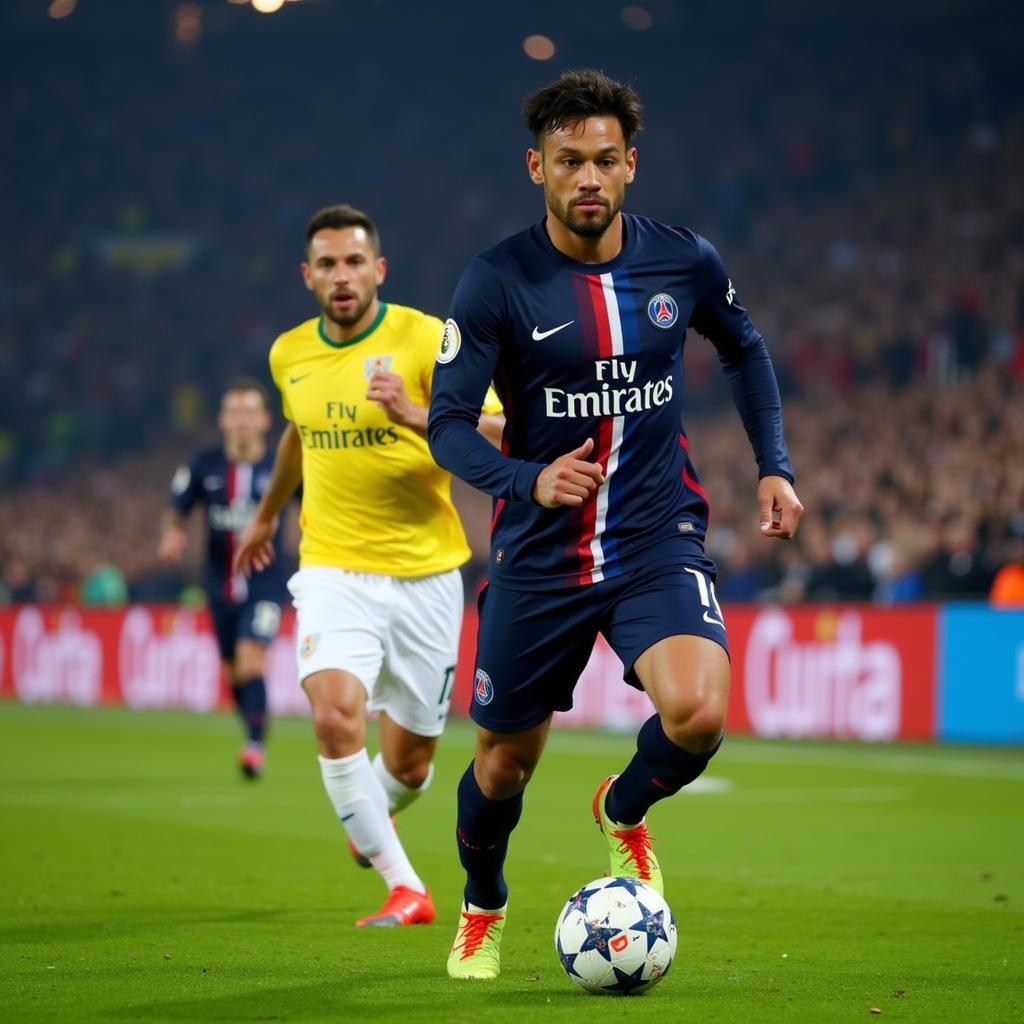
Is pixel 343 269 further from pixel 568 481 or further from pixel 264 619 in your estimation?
pixel 264 619

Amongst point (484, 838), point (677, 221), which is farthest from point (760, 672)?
point (677, 221)

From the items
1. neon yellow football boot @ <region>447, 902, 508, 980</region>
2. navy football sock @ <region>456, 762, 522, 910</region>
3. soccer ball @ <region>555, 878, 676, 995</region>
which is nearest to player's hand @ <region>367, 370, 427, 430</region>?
navy football sock @ <region>456, 762, 522, 910</region>

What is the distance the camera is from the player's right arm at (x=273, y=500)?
7.90 m

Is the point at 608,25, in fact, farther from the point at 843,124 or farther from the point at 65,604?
→ the point at 65,604

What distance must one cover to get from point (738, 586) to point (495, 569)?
48.4ft

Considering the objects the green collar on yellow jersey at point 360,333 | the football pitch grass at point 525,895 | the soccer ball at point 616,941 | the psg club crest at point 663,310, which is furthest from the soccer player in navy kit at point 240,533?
the soccer ball at point 616,941

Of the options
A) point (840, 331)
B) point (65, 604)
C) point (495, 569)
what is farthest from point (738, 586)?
point (495, 569)

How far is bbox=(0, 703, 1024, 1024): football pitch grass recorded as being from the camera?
541 cm

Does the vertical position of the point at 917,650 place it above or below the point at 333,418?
below

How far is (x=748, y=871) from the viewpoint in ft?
29.6

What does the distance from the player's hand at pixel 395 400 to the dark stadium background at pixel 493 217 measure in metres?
11.6

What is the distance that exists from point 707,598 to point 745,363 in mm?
819

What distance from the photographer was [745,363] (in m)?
6.05

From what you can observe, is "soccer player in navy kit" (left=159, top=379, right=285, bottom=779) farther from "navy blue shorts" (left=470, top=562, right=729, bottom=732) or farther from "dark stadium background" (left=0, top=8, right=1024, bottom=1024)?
"navy blue shorts" (left=470, top=562, right=729, bottom=732)
